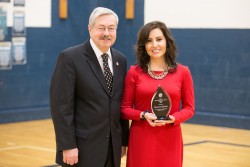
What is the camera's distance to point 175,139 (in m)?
3.66

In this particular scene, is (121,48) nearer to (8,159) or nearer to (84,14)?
(84,14)

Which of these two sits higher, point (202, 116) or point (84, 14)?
point (84, 14)

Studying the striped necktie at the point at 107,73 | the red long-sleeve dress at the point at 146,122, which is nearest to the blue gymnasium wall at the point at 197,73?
the red long-sleeve dress at the point at 146,122

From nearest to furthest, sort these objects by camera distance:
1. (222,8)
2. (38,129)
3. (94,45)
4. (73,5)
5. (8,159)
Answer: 1. (94,45)
2. (8,159)
3. (38,129)
4. (222,8)
5. (73,5)

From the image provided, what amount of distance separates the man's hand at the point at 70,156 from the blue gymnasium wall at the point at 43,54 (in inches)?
242

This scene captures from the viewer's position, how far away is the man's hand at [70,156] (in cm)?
347

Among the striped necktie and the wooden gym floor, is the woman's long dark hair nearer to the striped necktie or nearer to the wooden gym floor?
the striped necktie

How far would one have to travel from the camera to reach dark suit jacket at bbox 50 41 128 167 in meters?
3.46

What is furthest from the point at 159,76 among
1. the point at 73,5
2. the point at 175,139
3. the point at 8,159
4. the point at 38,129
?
the point at 73,5

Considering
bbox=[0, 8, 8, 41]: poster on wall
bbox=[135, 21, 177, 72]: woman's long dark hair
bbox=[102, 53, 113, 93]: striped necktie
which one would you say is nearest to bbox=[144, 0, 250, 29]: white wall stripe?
bbox=[0, 8, 8, 41]: poster on wall

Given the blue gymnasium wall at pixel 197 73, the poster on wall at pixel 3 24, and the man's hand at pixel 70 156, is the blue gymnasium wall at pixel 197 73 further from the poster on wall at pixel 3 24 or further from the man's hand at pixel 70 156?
the man's hand at pixel 70 156

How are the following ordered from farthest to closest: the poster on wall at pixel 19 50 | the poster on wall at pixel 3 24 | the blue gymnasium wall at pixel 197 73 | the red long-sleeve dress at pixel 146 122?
the poster on wall at pixel 19 50, the blue gymnasium wall at pixel 197 73, the poster on wall at pixel 3 24, the red long-sleeve dress at pixel 146 122

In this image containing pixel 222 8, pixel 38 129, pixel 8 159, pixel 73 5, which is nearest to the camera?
pixel 8 159

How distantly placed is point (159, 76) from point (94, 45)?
47 cm
